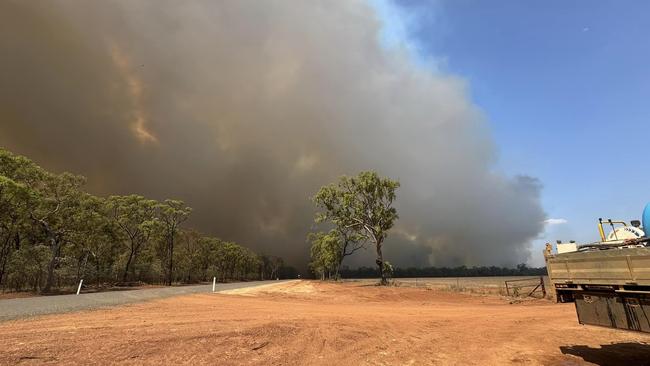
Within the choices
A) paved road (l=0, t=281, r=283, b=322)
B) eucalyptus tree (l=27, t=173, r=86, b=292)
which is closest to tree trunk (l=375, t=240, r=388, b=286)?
paved road (l=0, t=281, r=283, b=322)

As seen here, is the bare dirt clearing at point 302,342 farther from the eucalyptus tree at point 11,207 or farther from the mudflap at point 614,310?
the eucalyptus tree at point 11,207

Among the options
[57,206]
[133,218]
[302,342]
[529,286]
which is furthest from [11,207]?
[529,286]

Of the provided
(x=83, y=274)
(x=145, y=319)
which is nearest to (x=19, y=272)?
(x=83, y=274)

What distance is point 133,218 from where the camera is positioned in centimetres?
5756

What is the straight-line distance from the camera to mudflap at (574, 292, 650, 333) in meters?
7.48

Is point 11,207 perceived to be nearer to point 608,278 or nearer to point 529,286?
point 608,278

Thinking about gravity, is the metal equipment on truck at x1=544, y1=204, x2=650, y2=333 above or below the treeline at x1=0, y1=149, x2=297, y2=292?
below

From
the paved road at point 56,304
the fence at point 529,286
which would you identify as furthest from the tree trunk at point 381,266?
the paved road at point 56,304

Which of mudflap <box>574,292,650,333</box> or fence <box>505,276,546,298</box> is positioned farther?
fence <box>505,276,546,298</box>

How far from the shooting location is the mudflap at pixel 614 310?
748 cm

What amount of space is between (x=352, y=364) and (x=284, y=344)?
90.4 inches

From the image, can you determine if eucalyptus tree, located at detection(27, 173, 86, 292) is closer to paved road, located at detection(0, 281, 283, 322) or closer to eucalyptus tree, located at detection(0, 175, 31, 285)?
eucalyptus tree, located at detection(0, 175, 31, 285)

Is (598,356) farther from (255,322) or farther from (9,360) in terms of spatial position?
(9,360)

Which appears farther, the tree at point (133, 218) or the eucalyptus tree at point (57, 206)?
the tree at point (133, 218)
